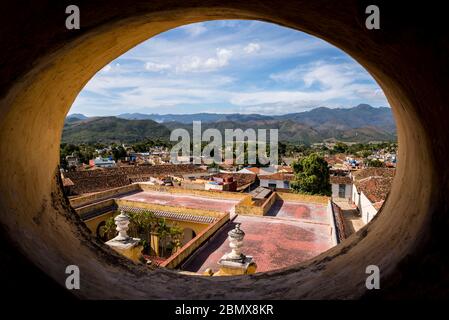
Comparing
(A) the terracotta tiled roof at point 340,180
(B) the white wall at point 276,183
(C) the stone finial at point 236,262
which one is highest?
(C) the stone finial at point 236,262

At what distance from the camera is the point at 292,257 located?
11.3m

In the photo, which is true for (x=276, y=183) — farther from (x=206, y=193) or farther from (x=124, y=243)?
(x=124, y=243)

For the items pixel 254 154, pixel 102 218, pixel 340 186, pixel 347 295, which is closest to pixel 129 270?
pixel 347 295

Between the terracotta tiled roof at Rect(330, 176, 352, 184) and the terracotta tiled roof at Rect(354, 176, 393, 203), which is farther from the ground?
the terracotta tiled roof at Rect(354, 176, 393, 203)

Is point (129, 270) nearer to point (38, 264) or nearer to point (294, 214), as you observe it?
point (38, 264)

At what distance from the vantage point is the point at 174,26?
324 cm

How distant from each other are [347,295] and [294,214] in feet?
53.8

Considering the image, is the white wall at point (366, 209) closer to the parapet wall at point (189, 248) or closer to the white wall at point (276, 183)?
the parapet wall at point (189, 248)

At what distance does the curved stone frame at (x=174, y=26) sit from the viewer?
71.4 inches

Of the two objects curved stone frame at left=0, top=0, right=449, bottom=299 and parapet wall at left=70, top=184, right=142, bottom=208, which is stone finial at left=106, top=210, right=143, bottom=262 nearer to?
curved stone frame at left=0, top=0, right=449, bottom=299

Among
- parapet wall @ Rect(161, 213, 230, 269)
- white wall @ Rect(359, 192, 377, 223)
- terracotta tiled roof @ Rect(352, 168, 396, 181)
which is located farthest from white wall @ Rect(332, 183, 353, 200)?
parapet wall @ Rect(161, 213, 230, 269)

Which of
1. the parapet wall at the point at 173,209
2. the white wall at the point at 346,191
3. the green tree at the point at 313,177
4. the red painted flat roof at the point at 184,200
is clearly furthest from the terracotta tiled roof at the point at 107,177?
the white wall at the point at 346,191

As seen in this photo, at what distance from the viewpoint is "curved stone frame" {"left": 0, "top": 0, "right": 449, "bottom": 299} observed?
1.81 meters

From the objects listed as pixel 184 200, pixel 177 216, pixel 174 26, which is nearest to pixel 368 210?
pixel 184 200
